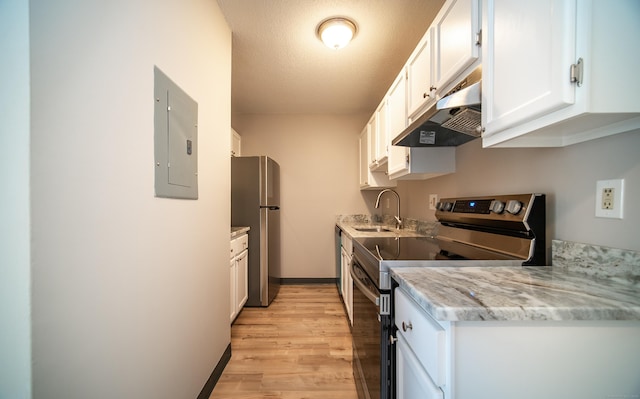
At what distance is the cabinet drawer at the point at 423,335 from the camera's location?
62 cm

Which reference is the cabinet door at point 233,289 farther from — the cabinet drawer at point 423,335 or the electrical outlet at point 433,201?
the electrical outlet at point 433,201

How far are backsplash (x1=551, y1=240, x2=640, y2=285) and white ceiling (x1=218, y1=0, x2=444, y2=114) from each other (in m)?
1.65

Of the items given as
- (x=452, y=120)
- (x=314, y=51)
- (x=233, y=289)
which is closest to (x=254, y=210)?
(x=233, y=289)

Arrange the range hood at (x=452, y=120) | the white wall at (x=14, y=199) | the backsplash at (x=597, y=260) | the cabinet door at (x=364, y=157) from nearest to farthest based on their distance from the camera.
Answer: the white wall at (x=14, y=199) → the backsplash at (x=597, y=260) → the range hood at (x=452, y=120) → the cabinet door at (x=364, y=157)

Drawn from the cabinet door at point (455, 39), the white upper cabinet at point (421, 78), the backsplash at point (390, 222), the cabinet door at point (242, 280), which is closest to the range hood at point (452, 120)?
the cabinet door at point (455, 39)

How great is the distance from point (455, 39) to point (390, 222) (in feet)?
7.62

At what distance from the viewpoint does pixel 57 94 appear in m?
0.60

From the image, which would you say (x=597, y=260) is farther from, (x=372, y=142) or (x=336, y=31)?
(x=372, y=142)

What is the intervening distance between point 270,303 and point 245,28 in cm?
267

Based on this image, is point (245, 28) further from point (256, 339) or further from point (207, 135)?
point (256, 339)

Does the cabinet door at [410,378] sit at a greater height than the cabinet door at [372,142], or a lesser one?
lesser

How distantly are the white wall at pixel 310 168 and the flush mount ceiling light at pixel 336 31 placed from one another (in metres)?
1.69

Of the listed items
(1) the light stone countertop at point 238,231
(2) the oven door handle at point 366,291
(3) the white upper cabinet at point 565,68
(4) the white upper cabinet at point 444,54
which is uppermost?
(4) the white upper cabinet at point 444,54

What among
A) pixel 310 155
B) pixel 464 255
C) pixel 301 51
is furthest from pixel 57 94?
pixel 310 155
